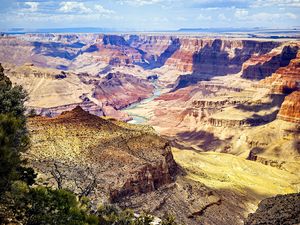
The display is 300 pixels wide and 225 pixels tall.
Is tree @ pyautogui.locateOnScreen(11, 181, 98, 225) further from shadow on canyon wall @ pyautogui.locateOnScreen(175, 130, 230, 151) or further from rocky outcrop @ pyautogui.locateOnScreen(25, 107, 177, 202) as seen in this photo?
shadow on canyon wall @ pyautogui.locateOnScreen(175, 130, 230, 151)

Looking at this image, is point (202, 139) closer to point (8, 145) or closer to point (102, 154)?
point (102, 154)

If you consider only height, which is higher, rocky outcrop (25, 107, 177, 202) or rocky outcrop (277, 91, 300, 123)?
rocky outcrop (25, 107, 177, 202)

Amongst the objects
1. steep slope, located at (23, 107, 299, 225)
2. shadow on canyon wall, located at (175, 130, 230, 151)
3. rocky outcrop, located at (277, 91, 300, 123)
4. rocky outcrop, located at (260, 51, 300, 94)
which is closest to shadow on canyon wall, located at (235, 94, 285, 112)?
rocky outcrop, located at (260, 51, 300, 94)

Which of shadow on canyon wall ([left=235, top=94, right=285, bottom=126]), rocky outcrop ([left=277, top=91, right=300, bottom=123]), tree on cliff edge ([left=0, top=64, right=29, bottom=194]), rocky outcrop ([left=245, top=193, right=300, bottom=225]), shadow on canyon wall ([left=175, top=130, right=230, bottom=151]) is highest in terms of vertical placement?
tree on cliff edge ([left=0, top=64, right=29, bottom=194])

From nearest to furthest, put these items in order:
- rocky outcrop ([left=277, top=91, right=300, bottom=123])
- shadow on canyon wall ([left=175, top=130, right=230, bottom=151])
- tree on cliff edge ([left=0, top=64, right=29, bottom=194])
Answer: tree on cliff edge ([left=0, top=64, right=29, bottom=194]), rocky outcrop ([left=277, top=91, right=300, bottom=123]), shadow on canyon wall ([left=175, top=130, right=230, bottom=151])

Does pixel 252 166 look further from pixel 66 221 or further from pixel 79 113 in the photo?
pixel 66 221

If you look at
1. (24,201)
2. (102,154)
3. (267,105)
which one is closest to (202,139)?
(267,105)

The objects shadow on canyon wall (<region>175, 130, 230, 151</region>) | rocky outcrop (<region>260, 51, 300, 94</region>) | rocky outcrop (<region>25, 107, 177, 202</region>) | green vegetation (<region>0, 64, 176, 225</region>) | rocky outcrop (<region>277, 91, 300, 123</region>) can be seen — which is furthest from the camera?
rocky outcrop (<region>260, 51, 300, 94</region>)
